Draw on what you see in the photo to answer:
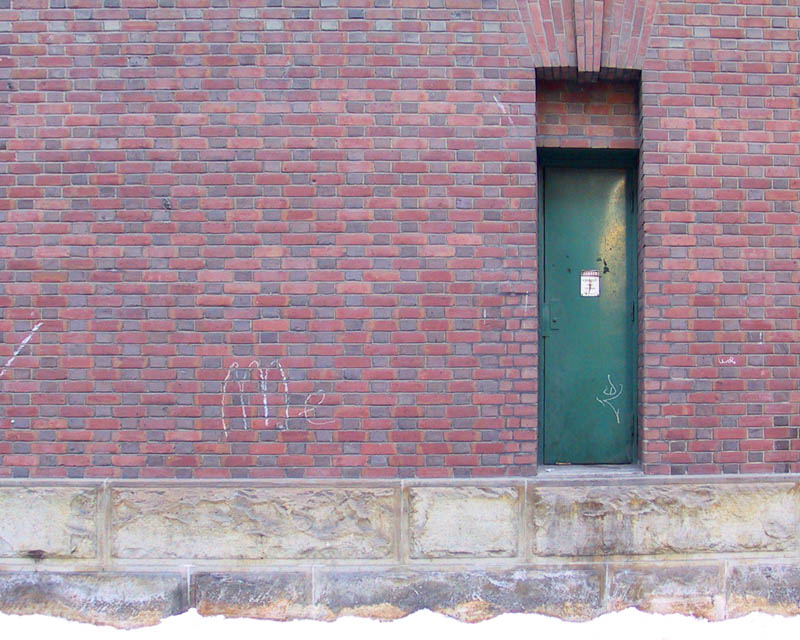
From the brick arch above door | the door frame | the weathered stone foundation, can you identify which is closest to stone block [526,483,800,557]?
the weathered stone foundation

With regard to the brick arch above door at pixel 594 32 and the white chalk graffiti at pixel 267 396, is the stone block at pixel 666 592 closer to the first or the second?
the white chalk graffiti at pixel 267 396

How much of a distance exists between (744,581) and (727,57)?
124 inches

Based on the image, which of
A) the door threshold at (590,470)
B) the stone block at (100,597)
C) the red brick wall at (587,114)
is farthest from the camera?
the red brick wall at (587,114)

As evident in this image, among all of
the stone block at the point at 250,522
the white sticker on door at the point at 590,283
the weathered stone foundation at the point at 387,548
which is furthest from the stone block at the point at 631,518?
the white sticker on door at the point at 590,283

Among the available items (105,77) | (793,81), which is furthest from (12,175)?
(793,81)

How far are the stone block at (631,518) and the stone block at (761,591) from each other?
24 centimetres

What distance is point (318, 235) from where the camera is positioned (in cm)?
379

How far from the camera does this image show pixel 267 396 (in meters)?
3.76

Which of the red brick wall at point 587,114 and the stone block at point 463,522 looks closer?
the stone block at point 463,522

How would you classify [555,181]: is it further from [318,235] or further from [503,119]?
[318,235]

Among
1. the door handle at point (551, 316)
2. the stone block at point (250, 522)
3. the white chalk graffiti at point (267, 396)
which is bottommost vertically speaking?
the stone block at point (250, 522)

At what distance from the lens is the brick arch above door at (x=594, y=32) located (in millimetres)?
3801

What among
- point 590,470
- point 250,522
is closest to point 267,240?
point 250,522

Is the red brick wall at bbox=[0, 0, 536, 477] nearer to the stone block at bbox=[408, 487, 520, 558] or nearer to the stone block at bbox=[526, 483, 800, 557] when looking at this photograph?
the stone block at bbox=[408, 487, 520, 558]
